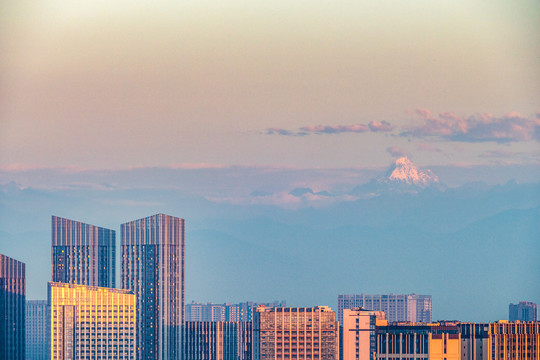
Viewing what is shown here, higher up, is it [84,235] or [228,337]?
[84,235]

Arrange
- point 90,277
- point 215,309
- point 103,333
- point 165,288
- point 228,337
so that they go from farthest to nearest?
point 215,309 → point 90,277 → point 165,288 → point 228,337 → point 103,333

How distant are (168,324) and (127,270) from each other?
11.8 m

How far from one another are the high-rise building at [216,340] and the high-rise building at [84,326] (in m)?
9.58

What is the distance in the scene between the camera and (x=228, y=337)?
12706cm

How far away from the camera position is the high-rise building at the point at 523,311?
124 metres

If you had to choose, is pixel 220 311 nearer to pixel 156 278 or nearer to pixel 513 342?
pixel 156 278

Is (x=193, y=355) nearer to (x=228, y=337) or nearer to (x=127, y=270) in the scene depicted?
(x=228, y=337)

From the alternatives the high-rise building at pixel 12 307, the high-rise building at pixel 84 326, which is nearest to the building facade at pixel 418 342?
the high-rise building at pixel 84 326

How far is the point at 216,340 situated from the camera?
130875mm

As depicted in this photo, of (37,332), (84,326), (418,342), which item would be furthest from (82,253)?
(418,342)

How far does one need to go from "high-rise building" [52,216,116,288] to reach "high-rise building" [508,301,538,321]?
152ft

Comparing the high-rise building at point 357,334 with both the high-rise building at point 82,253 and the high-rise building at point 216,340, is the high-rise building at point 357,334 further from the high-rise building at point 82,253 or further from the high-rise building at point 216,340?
the high-rise building at point 82,253

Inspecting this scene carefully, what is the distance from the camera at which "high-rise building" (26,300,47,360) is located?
403 ft

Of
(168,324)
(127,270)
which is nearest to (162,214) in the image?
(127,270)
